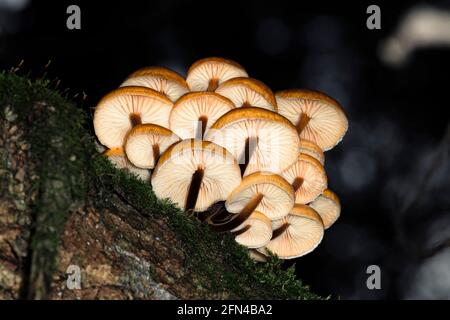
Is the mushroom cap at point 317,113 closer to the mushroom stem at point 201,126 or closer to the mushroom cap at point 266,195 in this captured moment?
the mushroom stem at point 201,126

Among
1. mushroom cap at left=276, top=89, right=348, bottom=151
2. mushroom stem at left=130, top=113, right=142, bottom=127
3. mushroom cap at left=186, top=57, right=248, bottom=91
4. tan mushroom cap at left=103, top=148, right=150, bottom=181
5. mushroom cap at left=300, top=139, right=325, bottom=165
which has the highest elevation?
mushroom cap at left=186, top=57, right=248, bottom=91

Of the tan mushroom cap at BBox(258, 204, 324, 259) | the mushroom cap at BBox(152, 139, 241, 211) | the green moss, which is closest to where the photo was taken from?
the green moss

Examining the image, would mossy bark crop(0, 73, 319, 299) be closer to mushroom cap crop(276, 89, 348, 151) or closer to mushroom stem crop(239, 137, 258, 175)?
mushroom stem crop(239, 137, 258, 175)

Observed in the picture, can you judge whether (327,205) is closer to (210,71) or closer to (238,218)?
(238,218)

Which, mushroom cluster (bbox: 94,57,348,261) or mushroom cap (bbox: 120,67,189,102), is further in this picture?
mushroom cap (bbox: 120,67,189,102)

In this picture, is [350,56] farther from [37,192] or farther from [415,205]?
[37,192]

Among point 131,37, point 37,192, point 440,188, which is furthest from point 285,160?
point 440,188

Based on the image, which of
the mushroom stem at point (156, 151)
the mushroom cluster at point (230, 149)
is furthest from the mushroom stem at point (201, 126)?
the mushroom stem at point (156, 151)

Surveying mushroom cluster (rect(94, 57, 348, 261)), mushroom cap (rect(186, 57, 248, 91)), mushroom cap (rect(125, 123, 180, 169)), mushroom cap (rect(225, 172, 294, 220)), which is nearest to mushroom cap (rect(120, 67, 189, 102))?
mushroom cluster (rect(94, 57, 348, 261))
